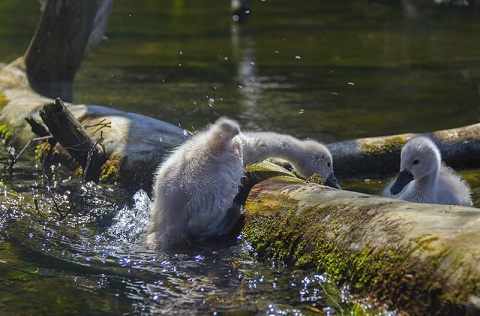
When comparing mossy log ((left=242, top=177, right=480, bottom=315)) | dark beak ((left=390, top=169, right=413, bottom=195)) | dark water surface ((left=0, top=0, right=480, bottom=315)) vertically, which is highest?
mossy log ((left=242, top=177, right=480, bottom=315))

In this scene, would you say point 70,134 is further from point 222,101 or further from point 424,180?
point 222,101

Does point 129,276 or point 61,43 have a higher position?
point 61,43

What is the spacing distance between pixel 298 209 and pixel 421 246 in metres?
1.20

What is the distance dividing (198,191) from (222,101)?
20.9 ft

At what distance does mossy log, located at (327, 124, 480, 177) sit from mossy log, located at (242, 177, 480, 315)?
2.35 m

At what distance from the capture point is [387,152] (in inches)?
330

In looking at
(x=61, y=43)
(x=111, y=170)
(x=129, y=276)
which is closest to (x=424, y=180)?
(x=129, y=276)

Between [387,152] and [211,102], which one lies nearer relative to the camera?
[387,152]

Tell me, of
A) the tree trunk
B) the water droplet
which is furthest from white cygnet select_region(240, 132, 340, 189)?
the water droplet

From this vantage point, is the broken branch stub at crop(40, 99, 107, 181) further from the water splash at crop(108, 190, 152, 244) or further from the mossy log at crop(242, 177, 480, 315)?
the mossy log at crop(242, 177, 480, 315)

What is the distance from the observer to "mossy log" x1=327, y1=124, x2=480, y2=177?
27.1 feet

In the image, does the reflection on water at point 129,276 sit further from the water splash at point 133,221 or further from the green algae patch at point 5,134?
the green algae patch at point 5,134

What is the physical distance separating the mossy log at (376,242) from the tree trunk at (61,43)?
495cm

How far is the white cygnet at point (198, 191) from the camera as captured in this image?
5.75m
